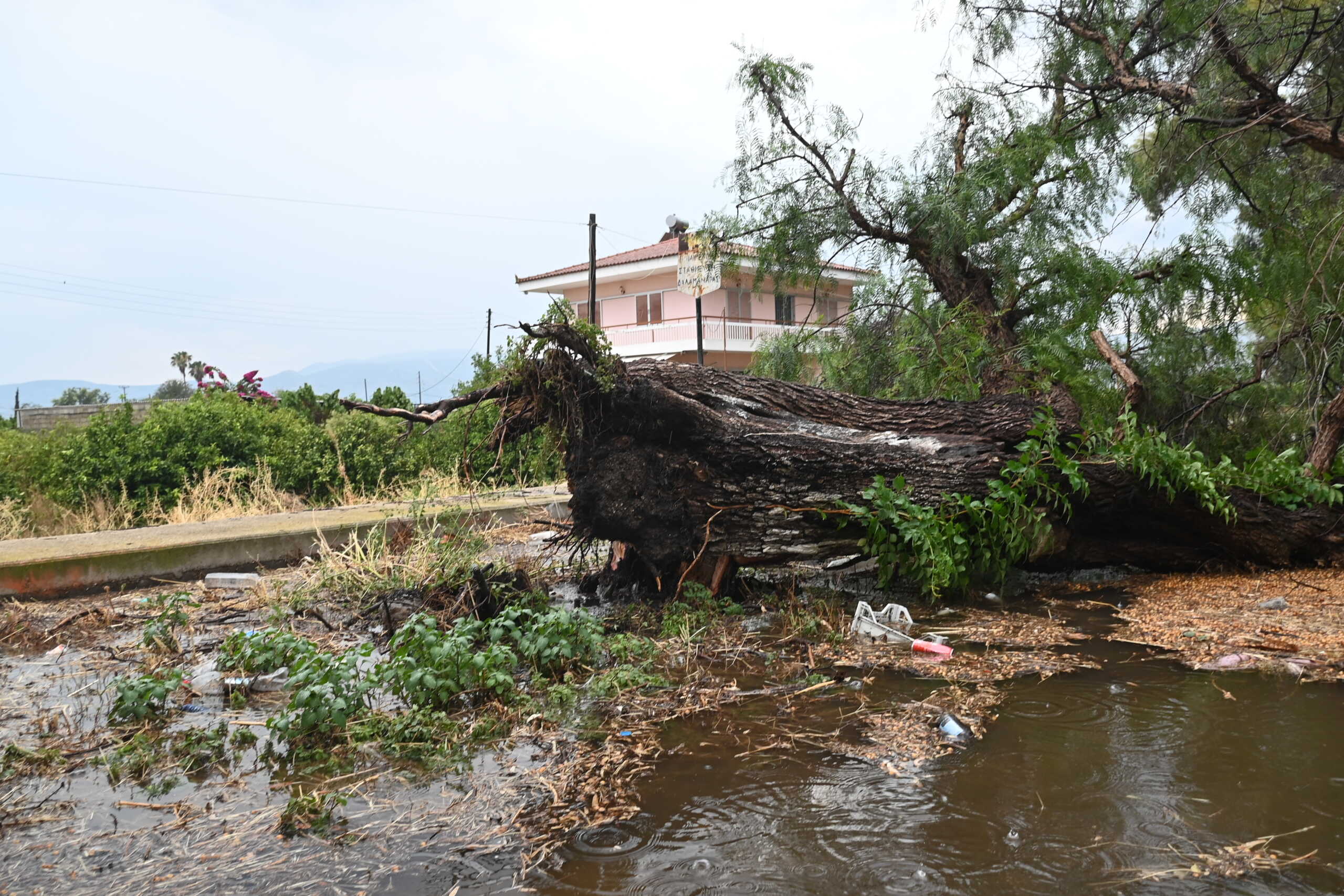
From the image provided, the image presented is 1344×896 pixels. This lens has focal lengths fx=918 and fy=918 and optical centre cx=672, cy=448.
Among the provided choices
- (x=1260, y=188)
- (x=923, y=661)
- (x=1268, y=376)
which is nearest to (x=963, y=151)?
(x=1260, y=188)

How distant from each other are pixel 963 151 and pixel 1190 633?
22.6ft

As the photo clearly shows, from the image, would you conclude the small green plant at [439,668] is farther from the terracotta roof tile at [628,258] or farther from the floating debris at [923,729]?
the terracotta roof tile at [628,258]

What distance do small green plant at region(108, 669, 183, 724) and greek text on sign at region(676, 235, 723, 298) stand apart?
25.8 feet

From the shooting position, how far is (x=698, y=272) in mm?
11609

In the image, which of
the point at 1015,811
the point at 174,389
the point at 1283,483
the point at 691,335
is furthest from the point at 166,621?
the point at 174,389

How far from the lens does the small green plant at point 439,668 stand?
167 inches

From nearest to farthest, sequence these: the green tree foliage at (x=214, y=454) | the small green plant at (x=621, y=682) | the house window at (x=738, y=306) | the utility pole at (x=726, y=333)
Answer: the small green plant at (x=621, y=682) → the green tree foliage at (x=214, y=454) → the utility pole at (x=726, y=333) → the house window at (x=738, y=306)

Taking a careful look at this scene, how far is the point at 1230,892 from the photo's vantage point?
2527 millimetres

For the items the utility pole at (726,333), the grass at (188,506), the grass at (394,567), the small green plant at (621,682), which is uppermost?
the utility pole at (726,333)

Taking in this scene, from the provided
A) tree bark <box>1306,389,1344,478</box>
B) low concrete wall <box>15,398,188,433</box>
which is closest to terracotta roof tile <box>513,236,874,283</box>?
low concrete wall <box>15,398,188,433</box>

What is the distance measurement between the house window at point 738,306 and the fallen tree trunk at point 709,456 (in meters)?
26.9

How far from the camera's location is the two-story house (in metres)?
32.3

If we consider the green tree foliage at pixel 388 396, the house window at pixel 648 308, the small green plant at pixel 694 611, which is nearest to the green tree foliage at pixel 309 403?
the green tree foliage at pixel 388 396

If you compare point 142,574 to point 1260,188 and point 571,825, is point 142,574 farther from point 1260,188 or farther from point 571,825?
point 1260,188
